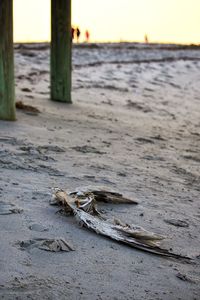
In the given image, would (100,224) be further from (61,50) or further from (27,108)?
(61,50)

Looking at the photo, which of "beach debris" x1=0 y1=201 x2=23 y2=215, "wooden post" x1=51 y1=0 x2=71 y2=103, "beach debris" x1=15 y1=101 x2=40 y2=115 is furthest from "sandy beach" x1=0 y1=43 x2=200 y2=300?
"wooden post" x1=51 y1=0 x2=71 y2=103

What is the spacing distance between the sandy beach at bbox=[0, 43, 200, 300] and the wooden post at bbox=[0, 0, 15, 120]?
20cm

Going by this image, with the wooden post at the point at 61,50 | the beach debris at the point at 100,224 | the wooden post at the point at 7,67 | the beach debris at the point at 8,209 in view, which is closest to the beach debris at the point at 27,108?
the wooden post at the point at 7,67

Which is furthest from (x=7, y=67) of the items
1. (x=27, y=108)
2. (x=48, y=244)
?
(x=48, y=244)

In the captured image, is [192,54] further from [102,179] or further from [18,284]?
[18,284]

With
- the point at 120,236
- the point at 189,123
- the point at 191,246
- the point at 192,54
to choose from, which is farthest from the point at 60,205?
the point at 192,54

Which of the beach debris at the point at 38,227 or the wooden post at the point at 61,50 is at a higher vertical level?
the wooden post at the point at 61,50

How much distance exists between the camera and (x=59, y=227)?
2.80 metres

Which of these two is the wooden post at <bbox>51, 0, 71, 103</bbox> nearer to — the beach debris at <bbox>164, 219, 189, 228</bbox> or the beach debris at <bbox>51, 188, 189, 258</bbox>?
the beach debris at <bbox>51, 188, 189, 258</bbox>

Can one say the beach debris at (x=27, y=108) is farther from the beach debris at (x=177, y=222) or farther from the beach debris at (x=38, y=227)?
the beach debris at (x=38, y=227)

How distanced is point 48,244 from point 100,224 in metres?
0.38

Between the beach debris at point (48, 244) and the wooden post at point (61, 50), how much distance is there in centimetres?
538

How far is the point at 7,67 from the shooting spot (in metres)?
5.80

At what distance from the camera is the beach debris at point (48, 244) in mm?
2516
